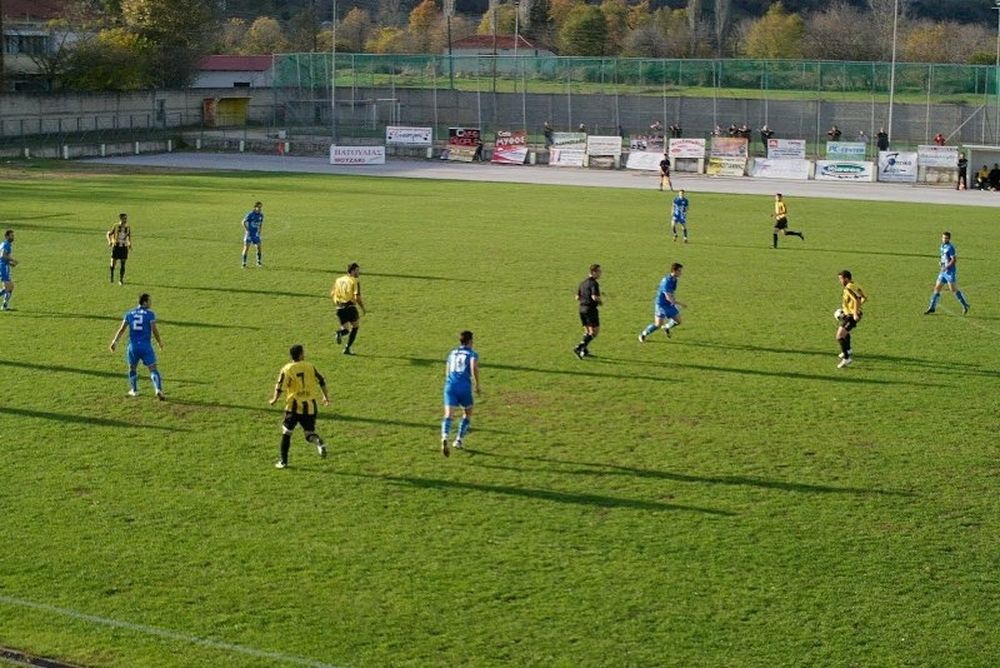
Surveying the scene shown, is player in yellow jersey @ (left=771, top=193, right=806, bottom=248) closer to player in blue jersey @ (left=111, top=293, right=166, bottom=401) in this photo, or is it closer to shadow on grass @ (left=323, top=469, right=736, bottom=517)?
player in blue jersey @ (left=111, top=293, right=166, bottom=401)

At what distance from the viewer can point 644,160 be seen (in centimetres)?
7588

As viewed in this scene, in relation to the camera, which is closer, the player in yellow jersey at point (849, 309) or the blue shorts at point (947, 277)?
the player in yellow jersey at point (849, 309)

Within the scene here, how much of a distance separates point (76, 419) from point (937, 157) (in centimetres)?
5763

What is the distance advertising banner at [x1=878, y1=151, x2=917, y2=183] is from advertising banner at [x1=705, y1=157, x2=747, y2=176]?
759 cm

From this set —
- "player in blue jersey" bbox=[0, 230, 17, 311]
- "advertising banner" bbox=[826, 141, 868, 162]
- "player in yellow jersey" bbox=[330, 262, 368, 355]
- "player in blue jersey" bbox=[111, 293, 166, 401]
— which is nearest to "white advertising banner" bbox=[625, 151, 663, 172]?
"advertising banner" bbox=[826, 141, 868, 162]

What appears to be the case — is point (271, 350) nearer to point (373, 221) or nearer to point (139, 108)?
point (373, 221)

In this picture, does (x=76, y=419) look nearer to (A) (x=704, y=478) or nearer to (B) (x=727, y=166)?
(A) (x=704, y=478)

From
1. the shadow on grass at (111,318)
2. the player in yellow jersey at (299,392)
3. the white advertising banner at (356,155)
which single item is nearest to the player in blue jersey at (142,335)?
the player in yellow jersey at (299,392)

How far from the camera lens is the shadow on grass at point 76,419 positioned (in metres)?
20.6

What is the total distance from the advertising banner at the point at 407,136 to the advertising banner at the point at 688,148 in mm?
16702

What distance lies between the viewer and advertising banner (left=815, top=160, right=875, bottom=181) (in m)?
70.2

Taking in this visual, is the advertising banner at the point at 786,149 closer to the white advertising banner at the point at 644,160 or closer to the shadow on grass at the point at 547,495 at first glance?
the white advertising banner at the point at 644,160

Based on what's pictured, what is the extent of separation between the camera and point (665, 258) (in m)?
40.2

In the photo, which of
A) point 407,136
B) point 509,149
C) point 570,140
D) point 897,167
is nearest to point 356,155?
point 407,136
